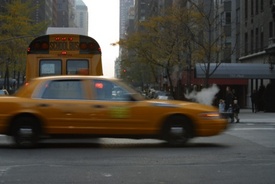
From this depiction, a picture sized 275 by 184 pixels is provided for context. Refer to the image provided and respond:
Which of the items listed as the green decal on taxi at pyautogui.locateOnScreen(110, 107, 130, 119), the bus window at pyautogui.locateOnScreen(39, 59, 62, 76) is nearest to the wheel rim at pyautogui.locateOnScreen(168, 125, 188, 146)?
the green decal on taxi at pyautogui.locateOnScreen(110, 107, 130, 119)

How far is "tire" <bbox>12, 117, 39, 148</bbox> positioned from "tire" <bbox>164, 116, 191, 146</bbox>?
9.56ft

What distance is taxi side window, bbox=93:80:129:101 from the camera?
1173 centimetres

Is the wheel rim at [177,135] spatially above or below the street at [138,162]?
above

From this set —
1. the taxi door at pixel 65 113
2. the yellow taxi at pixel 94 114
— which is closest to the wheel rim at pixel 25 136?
the yellow taxi at pixel 94 114

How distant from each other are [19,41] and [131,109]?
40.6 metres

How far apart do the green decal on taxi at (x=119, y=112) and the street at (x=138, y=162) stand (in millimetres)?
732

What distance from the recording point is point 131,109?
1163 centimetres

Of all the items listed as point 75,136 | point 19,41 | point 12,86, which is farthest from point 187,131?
point 12,86

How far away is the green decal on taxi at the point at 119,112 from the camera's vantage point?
11.6 m

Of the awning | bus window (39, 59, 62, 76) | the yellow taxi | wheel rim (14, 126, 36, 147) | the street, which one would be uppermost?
the awning

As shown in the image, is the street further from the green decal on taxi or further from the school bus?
the school bus

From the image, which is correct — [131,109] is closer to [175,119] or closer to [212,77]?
[175,119]

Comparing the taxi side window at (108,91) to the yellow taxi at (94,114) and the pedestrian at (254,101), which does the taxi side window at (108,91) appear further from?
the pedestrian at (254,101)

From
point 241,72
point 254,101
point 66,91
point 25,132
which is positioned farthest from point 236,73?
point 25,132
